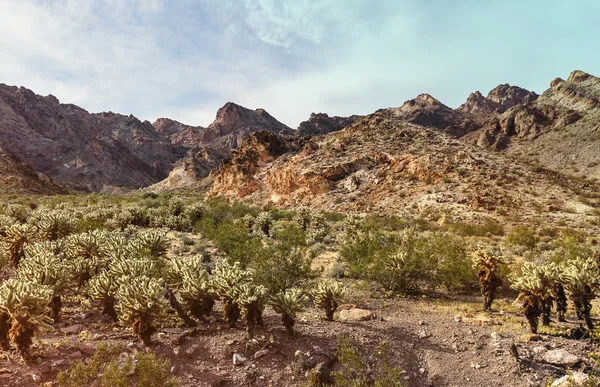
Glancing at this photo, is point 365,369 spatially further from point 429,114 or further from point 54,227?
point 429,114

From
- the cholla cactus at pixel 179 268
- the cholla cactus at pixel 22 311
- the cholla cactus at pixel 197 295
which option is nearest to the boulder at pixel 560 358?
the cholla cactus at pixel 197 295

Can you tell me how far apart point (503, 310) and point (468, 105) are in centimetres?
16322

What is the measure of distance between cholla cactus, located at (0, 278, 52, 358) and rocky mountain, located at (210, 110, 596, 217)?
94.9ft

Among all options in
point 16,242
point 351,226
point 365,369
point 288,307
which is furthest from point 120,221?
point 365,369

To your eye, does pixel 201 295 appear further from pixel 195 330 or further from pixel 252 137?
pixel 252 137

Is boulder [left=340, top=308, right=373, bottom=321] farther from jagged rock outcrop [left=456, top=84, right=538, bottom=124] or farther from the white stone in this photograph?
jagged rock outcrop [left=456, top=84, right=538, bottom=124]

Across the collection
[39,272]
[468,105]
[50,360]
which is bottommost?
[50,360]

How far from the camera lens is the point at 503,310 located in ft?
34.2

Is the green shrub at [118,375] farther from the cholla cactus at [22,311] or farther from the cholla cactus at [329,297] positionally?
the cholla cactus at [329,297]

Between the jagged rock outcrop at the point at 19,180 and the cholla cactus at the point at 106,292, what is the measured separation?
57787 mm

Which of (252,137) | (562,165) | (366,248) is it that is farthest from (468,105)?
(366,248)

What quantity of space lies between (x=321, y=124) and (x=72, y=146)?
107 metres

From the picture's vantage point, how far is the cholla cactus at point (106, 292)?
8.68 meters

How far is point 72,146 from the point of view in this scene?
130 metres
